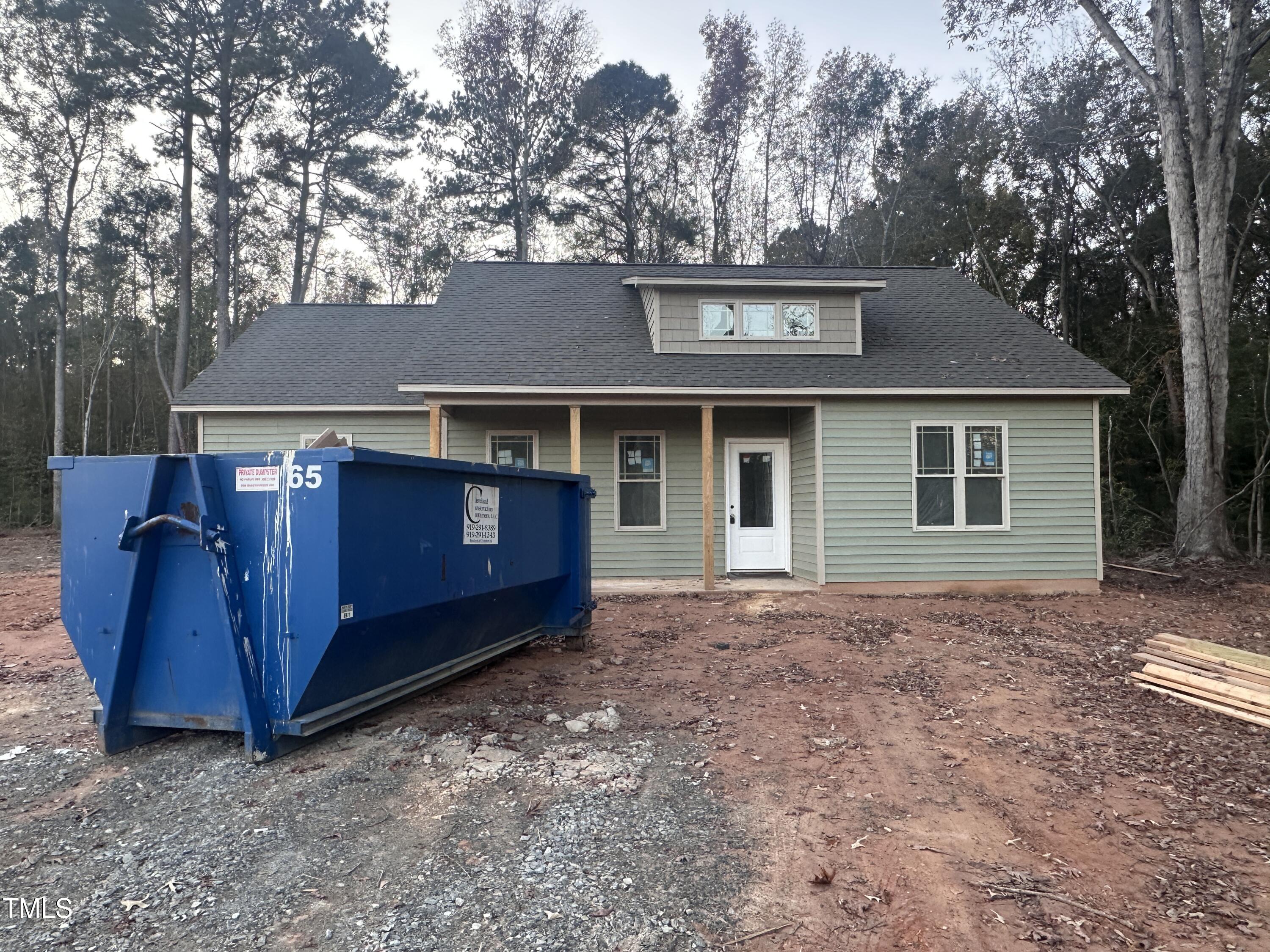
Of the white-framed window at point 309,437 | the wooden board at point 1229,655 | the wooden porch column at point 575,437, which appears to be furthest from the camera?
the white-framed window at point 309,437

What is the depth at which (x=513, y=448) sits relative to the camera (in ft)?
37.9

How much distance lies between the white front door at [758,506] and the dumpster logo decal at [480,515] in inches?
268

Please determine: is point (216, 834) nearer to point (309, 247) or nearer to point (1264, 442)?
point (1264, 442)

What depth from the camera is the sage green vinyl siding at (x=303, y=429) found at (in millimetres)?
11328

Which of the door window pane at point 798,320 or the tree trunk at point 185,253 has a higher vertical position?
the tree trunk at point 185,253

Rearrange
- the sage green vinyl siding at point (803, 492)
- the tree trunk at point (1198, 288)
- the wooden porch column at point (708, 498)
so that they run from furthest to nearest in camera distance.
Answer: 1. the tree trunk at point (1198, 288)
2. the sage green vinyl siding at point (803, 492)
3. the wooden porch column at point (708, 498)

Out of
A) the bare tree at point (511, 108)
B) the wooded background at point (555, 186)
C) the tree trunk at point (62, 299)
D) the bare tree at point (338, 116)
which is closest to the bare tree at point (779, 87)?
the wooded background at point (555, 186)

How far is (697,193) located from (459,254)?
7778 millimetres

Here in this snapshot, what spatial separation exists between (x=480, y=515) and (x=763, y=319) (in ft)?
24.5

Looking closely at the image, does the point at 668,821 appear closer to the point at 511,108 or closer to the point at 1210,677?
the point at 1210,677

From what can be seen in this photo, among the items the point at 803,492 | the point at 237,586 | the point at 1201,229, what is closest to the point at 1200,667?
the point at 803,492

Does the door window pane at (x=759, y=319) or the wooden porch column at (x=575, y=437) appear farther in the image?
the door window pane at (x=759, y=319)

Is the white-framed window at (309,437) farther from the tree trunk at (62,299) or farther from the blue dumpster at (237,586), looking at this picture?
the tree trunk at (62,299)

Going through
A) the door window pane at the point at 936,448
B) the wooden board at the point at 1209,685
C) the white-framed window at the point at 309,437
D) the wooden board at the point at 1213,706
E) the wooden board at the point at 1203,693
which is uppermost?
the white-framed window at the point at 309,437
